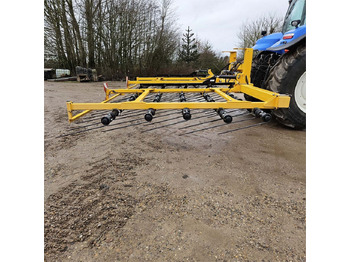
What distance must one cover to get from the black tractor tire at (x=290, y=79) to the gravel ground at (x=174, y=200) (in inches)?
13.2

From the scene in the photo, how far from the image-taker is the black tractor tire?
8.09 ft

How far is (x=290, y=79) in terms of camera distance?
2.52 m

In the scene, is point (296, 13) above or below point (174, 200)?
above

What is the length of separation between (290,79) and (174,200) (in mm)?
2168

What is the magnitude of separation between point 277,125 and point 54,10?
1420 centimetres

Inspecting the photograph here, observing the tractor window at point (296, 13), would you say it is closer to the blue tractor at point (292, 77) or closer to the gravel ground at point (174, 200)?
the blue tractor at point (292, 77)

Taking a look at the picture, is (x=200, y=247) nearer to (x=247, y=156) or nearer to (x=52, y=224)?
(x=52, y=224)

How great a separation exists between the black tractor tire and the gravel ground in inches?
13.2

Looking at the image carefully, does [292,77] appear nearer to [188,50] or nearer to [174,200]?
[174,200]

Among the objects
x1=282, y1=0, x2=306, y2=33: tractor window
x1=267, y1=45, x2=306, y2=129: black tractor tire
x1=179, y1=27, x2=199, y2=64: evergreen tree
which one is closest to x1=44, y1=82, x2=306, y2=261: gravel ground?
x1=267, y1=45, x2=306, y2=129: black tractor tire

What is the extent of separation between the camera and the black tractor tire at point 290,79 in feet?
8.09

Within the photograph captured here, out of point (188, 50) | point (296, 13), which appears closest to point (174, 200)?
point (296, 13)

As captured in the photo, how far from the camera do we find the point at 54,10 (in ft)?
38.3

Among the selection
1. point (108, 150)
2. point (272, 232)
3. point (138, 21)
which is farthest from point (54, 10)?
point (272, 232)
